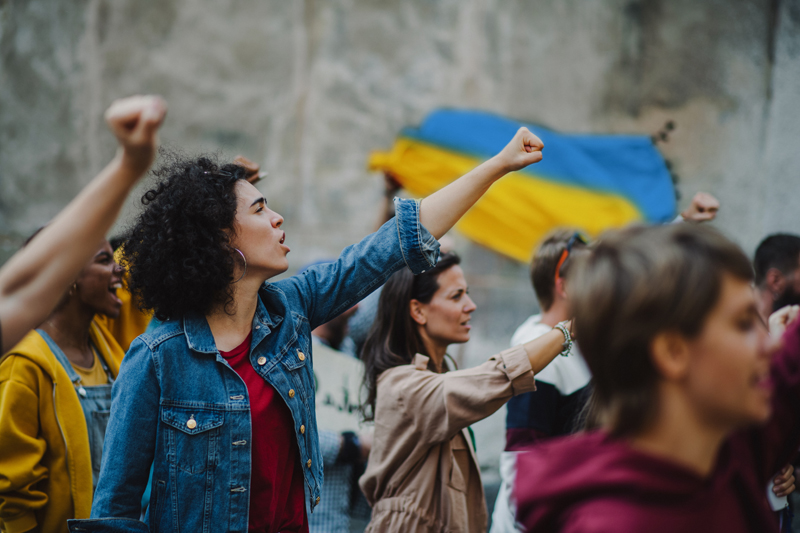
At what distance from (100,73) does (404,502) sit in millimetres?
5522

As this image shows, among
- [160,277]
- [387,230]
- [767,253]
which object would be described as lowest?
[160,277]

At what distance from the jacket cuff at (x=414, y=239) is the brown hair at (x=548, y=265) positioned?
53.3 inches

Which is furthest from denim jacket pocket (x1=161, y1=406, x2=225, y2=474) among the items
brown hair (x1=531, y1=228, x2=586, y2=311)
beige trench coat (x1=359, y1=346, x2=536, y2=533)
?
brown hair (x1=531, y1=228, x2=586, y2=311)

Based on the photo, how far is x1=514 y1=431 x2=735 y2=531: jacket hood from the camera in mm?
1183

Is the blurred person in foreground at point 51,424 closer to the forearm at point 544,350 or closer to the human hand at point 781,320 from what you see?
the forearm at point 544,350

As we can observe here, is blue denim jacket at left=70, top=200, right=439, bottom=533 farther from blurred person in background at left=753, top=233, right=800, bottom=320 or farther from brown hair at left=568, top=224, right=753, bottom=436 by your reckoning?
blurred person in background at left=753, top=233, right=800, bottom=320

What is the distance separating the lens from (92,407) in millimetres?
2816

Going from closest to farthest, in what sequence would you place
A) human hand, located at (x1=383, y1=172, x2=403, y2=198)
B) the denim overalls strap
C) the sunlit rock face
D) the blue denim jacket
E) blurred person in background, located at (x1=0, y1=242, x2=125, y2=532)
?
the blue denim jacket < blurred person in background, located at (x1=0, y1=242, x2=125, y2=532) < the denim overalls strap < human hand, located at (x1=383, y1=172, x2=403, y2=198) < the sunlit rock face

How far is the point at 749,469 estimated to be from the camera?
4.63 feet

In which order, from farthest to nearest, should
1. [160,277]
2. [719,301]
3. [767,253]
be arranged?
[767,253] → [160,277] → [719,301]

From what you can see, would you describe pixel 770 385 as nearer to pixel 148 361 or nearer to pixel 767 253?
pixel 148 361

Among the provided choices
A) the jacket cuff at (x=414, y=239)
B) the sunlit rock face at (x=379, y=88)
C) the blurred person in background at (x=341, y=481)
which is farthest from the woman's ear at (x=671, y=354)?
the sunlit rock face at (x=379, y=88)

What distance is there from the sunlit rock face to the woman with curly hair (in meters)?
4.33

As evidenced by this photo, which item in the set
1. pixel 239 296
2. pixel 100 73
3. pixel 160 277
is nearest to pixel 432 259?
pixel 239 296
